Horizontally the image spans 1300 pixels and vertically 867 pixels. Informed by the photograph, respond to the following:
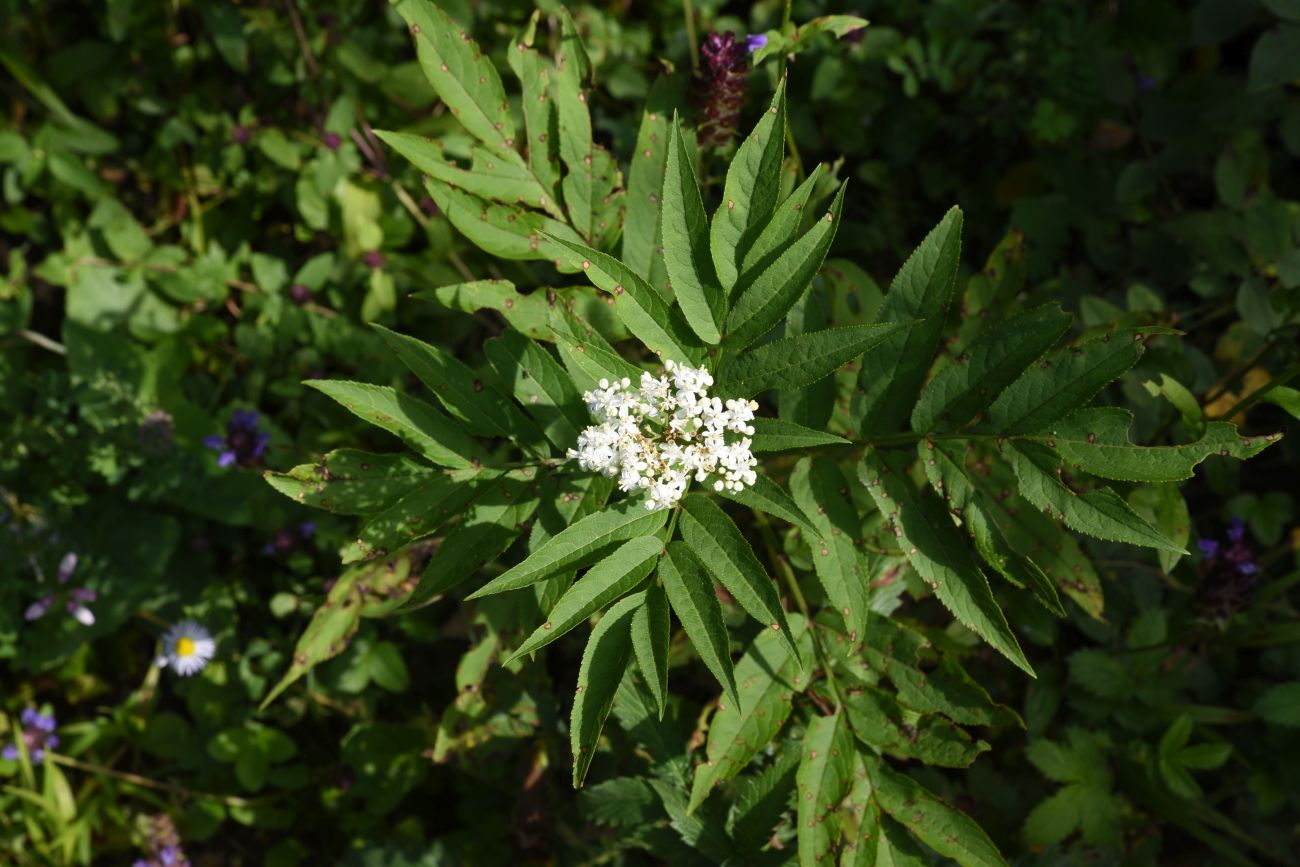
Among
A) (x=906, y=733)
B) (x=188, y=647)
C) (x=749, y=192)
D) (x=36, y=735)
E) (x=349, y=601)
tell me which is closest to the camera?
(x=749, y=192)

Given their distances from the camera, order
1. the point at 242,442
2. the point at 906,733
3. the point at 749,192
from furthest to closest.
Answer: the point at 242,442 → the point at 906,733 → the point at 749,192

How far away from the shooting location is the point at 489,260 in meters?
4.02

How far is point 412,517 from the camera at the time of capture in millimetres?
2277

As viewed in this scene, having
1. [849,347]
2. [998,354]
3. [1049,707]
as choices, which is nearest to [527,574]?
[849,347]

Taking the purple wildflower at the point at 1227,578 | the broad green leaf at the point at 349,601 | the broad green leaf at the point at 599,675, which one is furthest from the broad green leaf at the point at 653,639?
the purple wildflower at the point at 1227,578

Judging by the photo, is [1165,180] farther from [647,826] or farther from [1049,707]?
[647,826]

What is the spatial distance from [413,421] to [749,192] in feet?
3.11

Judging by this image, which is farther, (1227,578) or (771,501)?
(1227,578)

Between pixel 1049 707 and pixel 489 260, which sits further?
pixel 489 260

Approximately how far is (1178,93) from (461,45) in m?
3.04

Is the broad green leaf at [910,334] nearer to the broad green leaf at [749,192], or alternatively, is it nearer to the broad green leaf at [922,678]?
the broad green leaf at [749,192]

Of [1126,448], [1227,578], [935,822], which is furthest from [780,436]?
[1227,578]

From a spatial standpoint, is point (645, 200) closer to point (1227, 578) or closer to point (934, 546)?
point (934, 546)

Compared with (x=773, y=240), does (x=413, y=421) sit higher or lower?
lower
